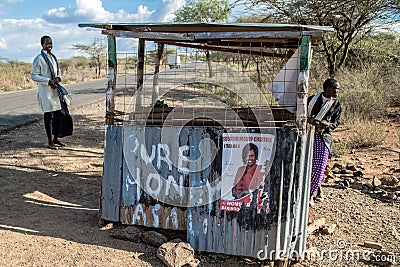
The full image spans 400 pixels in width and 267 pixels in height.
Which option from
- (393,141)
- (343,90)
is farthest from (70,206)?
(343,90)

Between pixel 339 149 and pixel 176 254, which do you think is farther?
pixel 339 149

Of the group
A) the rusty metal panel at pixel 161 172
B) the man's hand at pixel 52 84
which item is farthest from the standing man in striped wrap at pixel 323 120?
the man's hand at pixel 52 84

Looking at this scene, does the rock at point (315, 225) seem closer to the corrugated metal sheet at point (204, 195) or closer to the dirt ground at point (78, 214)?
the dirt ground at point (78, 214)

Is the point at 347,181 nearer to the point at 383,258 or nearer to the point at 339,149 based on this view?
the point at 339,149

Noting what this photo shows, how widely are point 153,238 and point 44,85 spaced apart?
3.70m

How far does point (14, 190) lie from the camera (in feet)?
16.3

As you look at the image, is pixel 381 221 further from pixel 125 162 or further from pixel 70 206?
pixel 70 206

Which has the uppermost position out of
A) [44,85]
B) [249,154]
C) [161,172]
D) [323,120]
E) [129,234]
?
[44,85]

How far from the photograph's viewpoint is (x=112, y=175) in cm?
395

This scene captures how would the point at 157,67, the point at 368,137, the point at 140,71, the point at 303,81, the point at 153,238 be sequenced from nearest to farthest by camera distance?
1. the point at 303,81
2. the point at 153,238
3. the point at 140,71
4. the point at 157,67
5. the point at 368,137

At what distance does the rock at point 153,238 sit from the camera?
146 inches

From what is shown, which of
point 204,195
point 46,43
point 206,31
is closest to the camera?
point 204,195

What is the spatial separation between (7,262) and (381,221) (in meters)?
3.73

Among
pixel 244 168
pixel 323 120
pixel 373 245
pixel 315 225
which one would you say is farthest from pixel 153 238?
pixel 323 120
